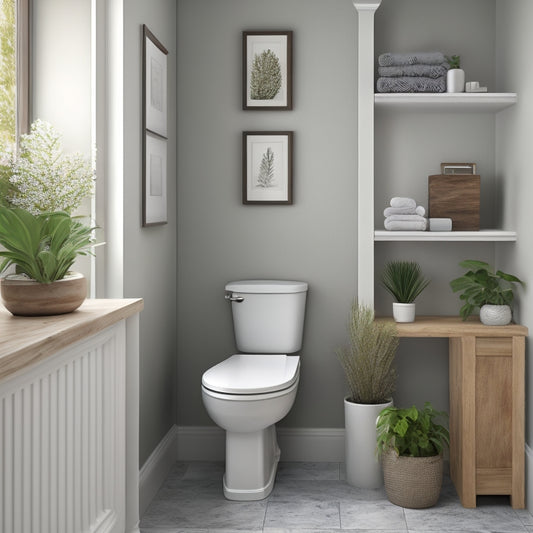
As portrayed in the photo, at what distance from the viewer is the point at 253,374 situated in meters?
2.97

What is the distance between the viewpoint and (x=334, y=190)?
3477 millimetres

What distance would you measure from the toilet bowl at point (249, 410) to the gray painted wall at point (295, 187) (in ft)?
1.23

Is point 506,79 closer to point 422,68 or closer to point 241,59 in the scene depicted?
point 422,68

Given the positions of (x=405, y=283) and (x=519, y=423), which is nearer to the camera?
(x=519, y=423)

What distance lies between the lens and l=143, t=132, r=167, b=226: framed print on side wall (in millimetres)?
2898

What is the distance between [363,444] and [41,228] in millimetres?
1858

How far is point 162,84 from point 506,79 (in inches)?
61.4

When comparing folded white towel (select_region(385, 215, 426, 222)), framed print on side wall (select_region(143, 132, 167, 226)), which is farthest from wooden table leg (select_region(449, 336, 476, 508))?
framed print on side wall (select_region(143, 132, 167, 226))

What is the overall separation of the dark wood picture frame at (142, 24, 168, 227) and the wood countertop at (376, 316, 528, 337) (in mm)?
1146

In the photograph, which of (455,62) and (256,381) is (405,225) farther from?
(256,381)

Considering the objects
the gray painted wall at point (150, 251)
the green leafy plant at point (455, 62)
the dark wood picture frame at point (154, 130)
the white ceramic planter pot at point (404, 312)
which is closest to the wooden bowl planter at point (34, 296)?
the gray painted wall at point (150, 251)

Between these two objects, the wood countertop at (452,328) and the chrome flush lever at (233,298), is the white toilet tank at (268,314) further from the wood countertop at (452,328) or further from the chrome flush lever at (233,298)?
the wood countertop at (452,328)

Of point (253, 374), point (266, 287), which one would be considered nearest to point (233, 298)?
point (266, 287)

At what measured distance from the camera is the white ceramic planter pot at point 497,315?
3.04 metres
